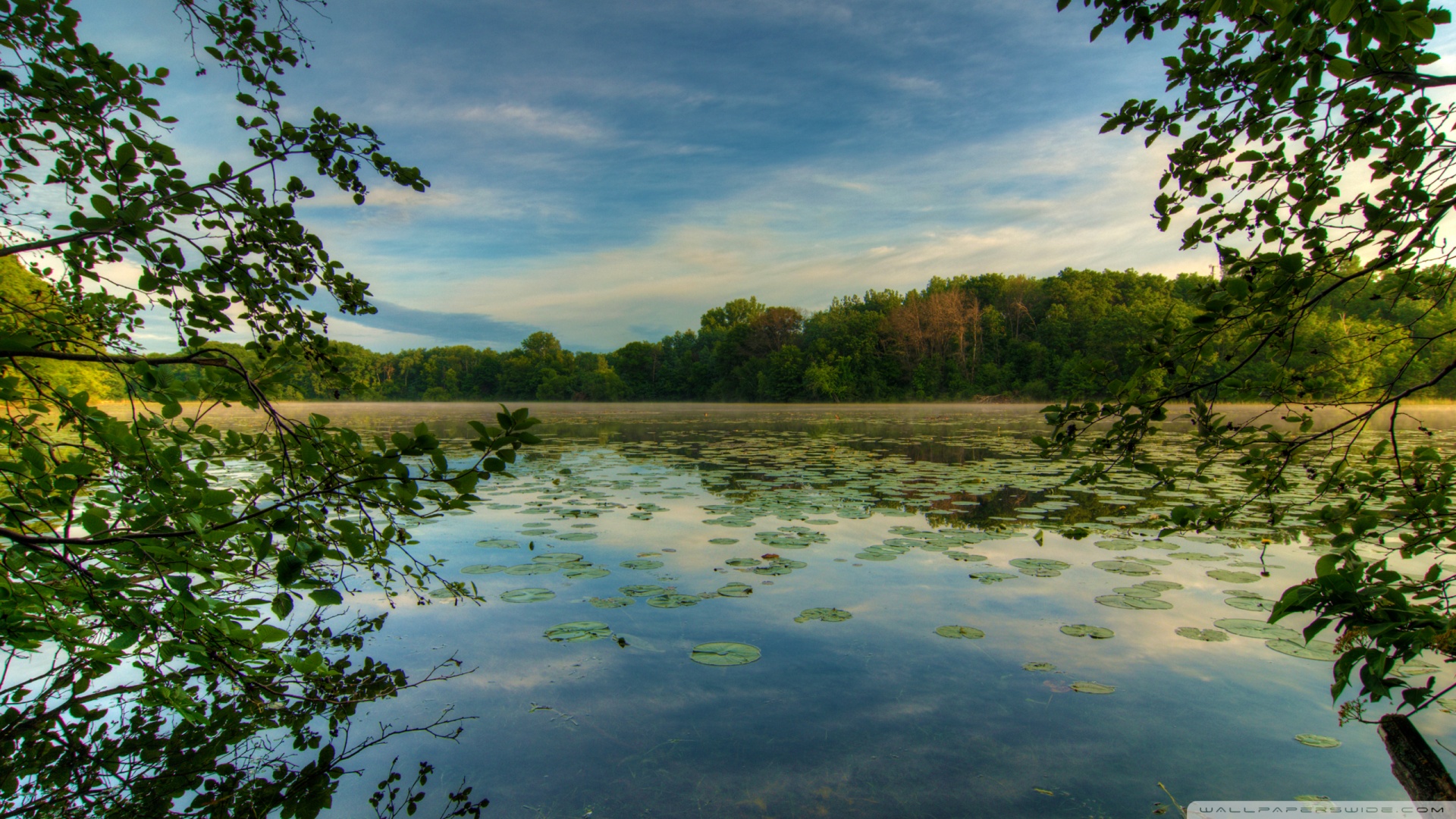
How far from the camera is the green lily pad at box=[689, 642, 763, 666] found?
3291mm

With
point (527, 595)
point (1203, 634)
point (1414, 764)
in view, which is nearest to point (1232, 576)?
point (1203, 634)

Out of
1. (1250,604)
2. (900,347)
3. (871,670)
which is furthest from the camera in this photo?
(900,347)

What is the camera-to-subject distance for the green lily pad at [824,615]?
3.83m

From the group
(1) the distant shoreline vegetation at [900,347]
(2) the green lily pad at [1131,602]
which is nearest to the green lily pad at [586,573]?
(2) the green lily pad at [1131,602]

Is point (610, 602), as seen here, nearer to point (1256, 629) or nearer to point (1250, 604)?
point (1256, 629)

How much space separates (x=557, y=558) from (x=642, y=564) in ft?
2.37

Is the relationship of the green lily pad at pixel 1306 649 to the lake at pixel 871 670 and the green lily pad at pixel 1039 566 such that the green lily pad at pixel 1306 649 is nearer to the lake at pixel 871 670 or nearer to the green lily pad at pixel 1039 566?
the lake at pixel 871 670

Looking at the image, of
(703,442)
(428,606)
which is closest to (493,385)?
(703,442)

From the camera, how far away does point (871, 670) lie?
126 inches

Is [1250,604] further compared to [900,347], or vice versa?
[900,347]

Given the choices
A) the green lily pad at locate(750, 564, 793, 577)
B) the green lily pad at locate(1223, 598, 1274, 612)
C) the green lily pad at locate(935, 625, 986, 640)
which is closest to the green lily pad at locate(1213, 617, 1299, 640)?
the green lily pad at locate(1223, 598, 1274, 612)

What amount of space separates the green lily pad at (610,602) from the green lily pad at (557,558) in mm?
933

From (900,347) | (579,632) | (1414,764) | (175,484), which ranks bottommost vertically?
(579,632)

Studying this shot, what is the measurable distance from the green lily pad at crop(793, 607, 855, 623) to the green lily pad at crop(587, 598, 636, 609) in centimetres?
110
